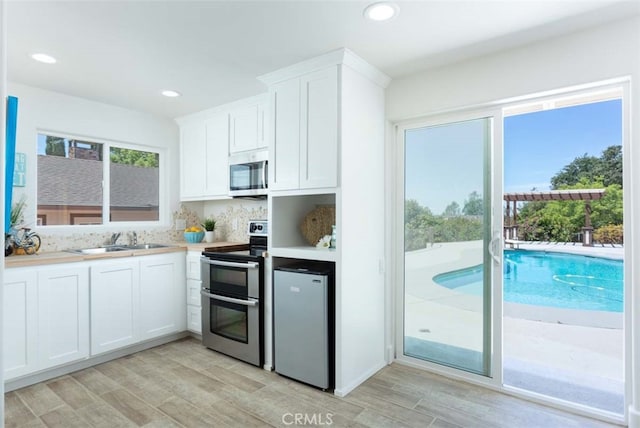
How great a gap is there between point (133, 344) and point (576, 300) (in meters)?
4.92

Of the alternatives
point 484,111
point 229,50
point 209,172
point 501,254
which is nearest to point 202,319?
point 209,172

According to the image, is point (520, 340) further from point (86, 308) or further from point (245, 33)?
point (86, 308)

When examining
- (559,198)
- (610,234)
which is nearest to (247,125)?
(559,198)

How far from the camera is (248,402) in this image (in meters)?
2.41

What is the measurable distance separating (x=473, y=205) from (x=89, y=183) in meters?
3.75

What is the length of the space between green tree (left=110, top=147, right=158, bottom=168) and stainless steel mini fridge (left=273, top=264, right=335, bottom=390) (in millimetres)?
2358

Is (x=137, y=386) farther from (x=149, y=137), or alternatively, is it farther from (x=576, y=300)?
(x=576, y=300)

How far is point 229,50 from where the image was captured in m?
2.45

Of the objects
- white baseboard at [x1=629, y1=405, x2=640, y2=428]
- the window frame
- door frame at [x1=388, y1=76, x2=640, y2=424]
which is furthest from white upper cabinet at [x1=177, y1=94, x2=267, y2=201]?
white baseboard at [x1=629, y1=405, x2=640, y2=428]

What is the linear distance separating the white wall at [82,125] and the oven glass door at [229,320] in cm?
154


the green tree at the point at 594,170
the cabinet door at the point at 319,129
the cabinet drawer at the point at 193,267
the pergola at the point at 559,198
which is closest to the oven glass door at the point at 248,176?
the cabinet door at the point at 319,129

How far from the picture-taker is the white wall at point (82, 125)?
10.2 feet

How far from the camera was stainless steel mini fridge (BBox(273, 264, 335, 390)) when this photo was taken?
8.39 feet

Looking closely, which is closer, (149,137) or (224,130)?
(224,130)
